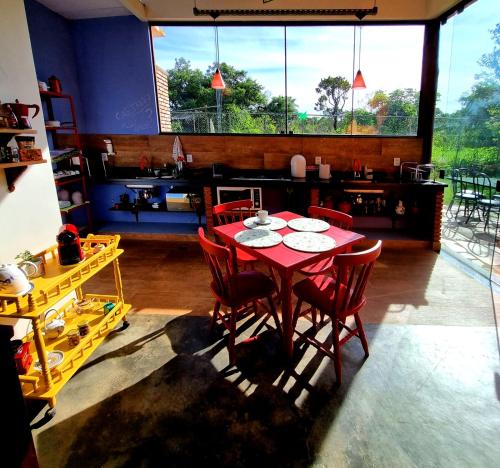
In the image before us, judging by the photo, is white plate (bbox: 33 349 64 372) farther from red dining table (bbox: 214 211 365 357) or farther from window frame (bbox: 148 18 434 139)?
window frame (bbox: 148 18 434 139)

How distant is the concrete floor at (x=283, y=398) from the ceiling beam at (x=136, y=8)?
143 inches

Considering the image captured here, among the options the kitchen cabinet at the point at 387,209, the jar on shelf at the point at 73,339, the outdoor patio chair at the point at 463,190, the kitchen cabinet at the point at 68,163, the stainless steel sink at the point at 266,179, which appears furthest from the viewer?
the kitchen cabinet at the point at 387,209

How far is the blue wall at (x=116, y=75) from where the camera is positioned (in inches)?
177

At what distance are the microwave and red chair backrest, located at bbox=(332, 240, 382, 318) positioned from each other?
8.07 feet

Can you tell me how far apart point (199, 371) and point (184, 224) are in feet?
10.5

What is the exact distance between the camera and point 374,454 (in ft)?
5.26

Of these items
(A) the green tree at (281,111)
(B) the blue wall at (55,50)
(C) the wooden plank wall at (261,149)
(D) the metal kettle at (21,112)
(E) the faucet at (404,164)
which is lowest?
(E) the faucet at (404,164)

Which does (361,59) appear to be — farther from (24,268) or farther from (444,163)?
(24,268)

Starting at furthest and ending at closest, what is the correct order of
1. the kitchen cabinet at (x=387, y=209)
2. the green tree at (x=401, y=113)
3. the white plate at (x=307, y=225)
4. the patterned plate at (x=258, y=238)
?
the green tree at (x=401, y=113) → the kitchen cabinet at (x=387, y=209) → the white plate at (x=307, y=225) → the patterned plate at (x=258, y=238)

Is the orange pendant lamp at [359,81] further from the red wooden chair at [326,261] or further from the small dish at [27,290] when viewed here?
the small dish at [27,290]

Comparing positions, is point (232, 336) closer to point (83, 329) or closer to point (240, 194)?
point (83, 329)

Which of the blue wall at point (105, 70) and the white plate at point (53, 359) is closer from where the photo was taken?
the white plate at point (53, 359)

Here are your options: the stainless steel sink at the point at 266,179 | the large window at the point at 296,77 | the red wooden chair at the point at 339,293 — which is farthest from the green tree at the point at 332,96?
the red wooden chair at the point at 339,293

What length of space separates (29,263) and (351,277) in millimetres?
1919
